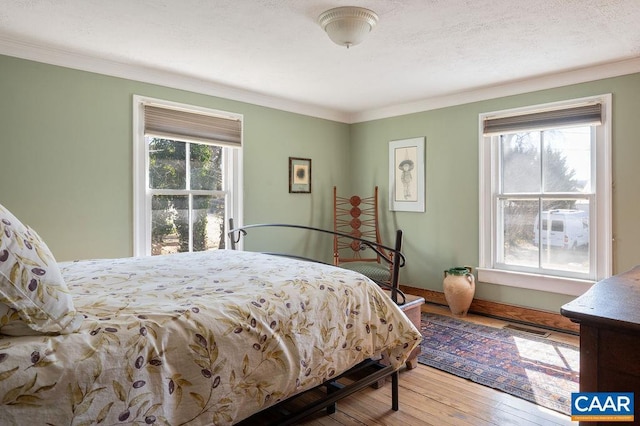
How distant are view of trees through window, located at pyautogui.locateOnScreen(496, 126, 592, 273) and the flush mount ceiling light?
2232 mm

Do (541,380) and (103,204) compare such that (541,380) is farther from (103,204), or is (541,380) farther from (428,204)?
(103,204)

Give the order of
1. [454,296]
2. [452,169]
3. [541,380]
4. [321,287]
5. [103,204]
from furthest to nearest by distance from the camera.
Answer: [452,169]
[454,296]
[103,204]
[541,380]
[321,287]

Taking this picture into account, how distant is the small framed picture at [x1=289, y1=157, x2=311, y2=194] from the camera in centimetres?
448

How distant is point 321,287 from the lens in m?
1.78

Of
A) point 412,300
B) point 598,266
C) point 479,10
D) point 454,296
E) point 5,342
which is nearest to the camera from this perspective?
point 5,342

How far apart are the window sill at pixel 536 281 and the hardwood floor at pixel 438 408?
159cm

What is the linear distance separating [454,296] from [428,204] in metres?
1.07

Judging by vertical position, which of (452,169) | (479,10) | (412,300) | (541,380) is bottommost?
(541,380)

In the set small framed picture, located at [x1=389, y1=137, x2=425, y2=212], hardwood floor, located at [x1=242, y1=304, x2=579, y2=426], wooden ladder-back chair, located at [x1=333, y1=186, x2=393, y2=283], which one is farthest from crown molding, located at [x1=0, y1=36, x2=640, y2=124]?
hardwood floor, located at [x1=242, y1=304, x2=579, y2=426]

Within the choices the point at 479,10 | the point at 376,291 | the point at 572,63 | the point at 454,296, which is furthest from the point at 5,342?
the point at 572,63

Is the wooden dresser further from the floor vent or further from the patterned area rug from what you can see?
the floor vent

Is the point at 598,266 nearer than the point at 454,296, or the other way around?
the point at 598,266

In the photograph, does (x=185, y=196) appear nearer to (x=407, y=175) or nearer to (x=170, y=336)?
(x=407, y=175)

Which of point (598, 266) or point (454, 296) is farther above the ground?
point (598, 266)
